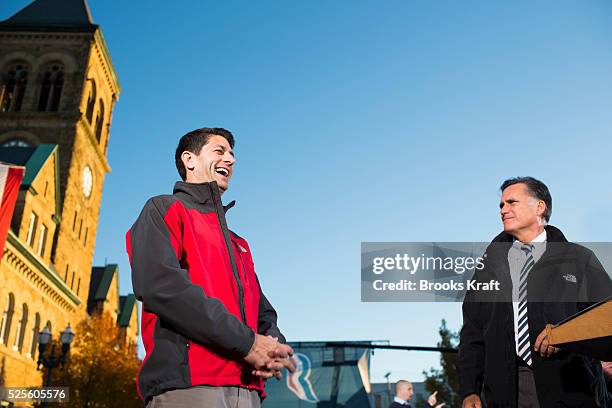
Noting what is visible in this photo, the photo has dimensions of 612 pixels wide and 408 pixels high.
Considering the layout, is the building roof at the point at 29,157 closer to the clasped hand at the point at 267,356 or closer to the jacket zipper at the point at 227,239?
the jacket zipper at the point at 227,239

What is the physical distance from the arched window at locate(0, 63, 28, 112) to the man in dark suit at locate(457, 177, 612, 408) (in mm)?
50539

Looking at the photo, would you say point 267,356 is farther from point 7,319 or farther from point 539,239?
point 7,319

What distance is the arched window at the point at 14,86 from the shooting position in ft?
157

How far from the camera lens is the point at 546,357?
3.89 meters

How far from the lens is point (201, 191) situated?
3.20 meters

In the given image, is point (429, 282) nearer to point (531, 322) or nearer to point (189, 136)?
point (531, 322)

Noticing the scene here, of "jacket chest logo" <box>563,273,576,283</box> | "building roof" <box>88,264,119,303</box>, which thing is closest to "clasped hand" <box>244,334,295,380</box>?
"jacket chest logo" <box>563,273,576,283</box>

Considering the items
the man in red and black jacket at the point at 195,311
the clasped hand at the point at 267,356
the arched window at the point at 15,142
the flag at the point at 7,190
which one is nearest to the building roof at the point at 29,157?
the arched window at the point at 15,142

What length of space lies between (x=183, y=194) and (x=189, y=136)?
1.90 feet

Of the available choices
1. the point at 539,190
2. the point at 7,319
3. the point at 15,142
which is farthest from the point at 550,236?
the point at 15,142

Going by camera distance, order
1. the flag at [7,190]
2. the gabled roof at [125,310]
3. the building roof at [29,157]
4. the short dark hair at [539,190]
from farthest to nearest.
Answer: the gabled roof at [125,310], the building roof at [29,157], the flag at [7,190], the short dark hair at [539,190]

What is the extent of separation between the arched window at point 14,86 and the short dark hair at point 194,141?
5025 centimetres

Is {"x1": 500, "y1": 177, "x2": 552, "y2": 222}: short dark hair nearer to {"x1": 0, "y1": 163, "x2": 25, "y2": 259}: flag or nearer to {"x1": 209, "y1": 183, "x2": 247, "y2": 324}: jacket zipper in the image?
{"x1": 209, "y1": 183, "x2": 247, "y2": 324}: jacket zipper

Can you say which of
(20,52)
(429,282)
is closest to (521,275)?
(429,282)
